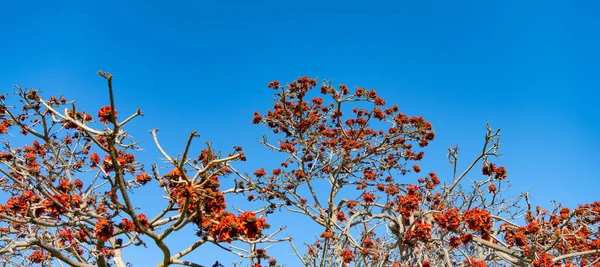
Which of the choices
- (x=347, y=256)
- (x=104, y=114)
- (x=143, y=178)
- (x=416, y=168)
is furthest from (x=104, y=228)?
(x=416, y=168)

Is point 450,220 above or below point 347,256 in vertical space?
below

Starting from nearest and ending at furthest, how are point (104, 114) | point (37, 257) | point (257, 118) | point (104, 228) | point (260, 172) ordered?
1. point (104, 114)
2. point (104, 228)
3. point (37, 257)
4. point (260, 172)
5. point (257, 118)

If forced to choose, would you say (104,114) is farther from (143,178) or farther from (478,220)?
(478,220)

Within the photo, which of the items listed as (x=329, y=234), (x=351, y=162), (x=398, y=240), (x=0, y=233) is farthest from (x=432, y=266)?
(x=0, y=233)

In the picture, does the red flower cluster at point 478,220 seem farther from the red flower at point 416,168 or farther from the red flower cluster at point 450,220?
the red flower at point 416,168

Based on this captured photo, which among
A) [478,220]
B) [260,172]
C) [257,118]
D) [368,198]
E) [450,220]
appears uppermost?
[257,118]

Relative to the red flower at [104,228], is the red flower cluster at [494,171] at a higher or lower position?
higher

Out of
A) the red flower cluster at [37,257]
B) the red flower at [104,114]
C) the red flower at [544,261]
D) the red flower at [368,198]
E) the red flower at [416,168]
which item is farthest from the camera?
the red flower at [416,168]

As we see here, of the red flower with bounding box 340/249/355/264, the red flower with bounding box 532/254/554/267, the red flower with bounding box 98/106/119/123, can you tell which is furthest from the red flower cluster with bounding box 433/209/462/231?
the red flower with bounding box 98/106/119/123

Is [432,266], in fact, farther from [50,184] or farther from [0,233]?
[0,233]

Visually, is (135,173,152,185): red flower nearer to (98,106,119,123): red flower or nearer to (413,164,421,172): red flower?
(98,106,119,123): red flower

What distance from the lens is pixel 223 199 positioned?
4.71 meters

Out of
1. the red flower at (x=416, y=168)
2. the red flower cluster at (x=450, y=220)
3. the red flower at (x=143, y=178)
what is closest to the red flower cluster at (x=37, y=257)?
the red flower at (x=143, y=178)

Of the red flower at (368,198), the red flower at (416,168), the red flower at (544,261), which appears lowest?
the red flower at (544,261)
